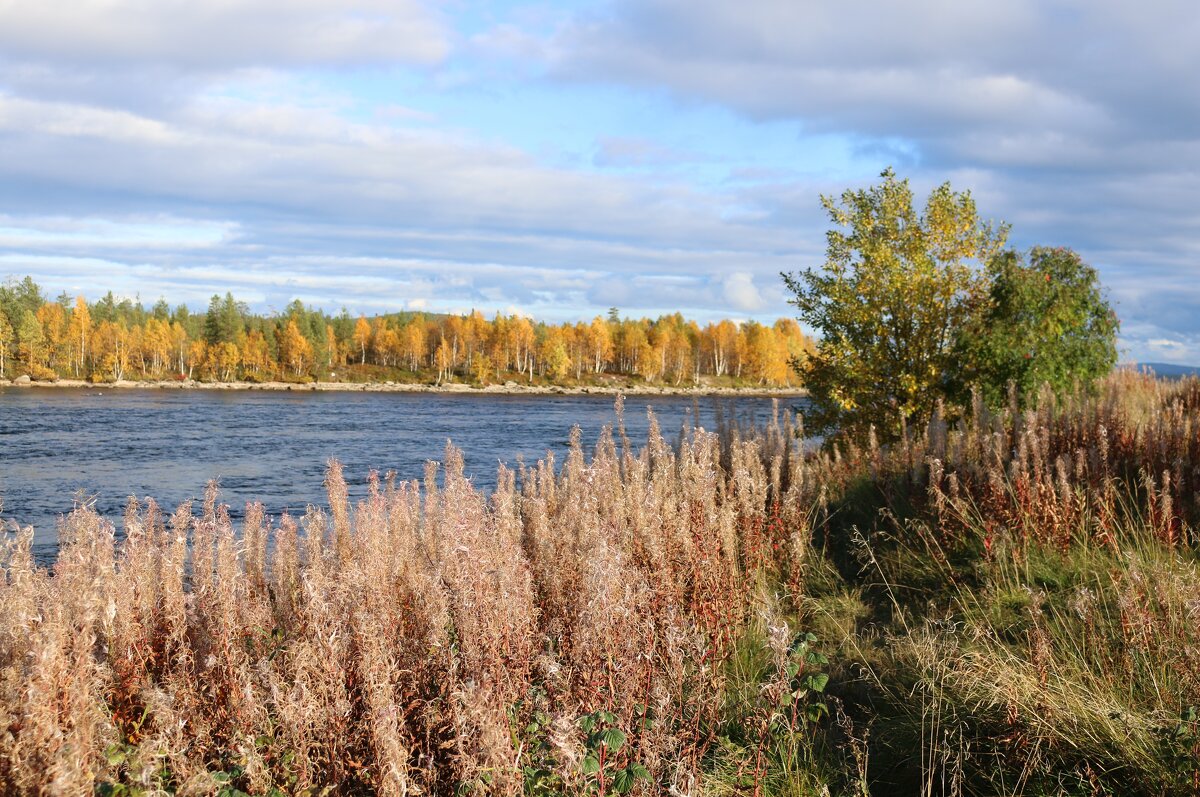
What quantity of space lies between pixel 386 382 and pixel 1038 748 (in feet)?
377

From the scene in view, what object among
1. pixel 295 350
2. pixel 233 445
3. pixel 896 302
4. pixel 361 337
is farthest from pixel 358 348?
pixel 896 302

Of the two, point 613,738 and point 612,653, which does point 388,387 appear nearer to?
point 612,653

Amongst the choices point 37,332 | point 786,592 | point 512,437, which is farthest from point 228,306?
point 786,592

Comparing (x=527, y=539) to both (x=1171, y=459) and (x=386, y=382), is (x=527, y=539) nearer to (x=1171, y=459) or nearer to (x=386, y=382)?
(x=1171, y=459)

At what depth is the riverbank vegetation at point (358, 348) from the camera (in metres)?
110

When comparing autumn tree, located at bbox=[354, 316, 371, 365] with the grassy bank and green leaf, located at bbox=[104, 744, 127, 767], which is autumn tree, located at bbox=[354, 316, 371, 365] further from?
green leaf, located at bbox=[104, 744, 127, 767]

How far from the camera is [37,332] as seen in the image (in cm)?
10150

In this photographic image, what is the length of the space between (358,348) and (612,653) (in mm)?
Result: 142983

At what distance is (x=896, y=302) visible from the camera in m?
17.8

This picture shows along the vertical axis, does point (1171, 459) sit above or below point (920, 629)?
above

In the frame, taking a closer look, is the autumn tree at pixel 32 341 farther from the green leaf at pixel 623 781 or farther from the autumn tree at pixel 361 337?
the green leaf at pixel 623 781

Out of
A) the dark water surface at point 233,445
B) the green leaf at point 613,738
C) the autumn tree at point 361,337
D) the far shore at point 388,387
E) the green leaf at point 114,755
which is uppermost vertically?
the autumn tree at point 361,337

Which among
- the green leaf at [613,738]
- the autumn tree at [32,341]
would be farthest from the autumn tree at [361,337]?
the green leaf at [613,738]

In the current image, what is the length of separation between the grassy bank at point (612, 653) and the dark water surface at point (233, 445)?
5.14 ft
